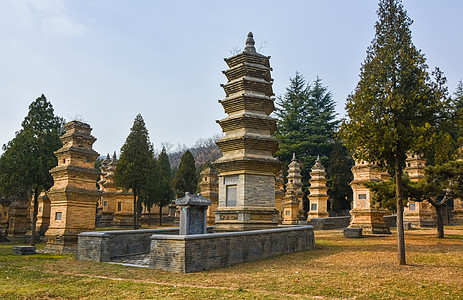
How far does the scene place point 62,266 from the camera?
13766 mm

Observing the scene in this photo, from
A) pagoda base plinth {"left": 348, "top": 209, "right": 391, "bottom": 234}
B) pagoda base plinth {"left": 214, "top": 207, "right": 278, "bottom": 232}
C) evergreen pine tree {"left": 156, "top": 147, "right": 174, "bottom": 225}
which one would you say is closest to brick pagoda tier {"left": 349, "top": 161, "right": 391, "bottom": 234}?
pagoda base plinth {"left": 348, "top": 209, "right": 391, "bottom": 234}

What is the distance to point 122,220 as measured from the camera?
42406 mm

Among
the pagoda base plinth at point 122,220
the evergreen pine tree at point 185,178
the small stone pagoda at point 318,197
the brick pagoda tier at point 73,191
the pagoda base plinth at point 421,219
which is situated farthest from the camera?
the evergreen pine tree at point 185,178

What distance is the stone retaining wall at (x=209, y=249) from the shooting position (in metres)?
11.7

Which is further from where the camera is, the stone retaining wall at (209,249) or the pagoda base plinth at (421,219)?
the pagoda base plinth at (421,219)

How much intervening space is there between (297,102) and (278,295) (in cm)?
5497

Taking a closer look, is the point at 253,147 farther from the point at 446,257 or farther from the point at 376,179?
the point at 376,179

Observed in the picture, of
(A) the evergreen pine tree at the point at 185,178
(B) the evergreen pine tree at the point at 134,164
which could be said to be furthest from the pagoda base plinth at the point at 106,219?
(A) the evergreen pine tree at the point at 185,178

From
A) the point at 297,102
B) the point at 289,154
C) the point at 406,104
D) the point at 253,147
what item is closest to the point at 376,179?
the point at 253,147

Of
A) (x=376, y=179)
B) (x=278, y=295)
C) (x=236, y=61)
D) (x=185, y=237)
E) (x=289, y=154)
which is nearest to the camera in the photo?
(x=278, y=295)

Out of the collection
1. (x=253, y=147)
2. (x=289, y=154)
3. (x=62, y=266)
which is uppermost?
(x=289, y=154)

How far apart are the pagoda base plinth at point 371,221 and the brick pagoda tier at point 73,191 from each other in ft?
59.2

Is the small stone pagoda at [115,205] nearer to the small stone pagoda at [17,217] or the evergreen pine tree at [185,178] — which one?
the evergreen pine tree at [185,178]

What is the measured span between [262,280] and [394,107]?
7461mm
